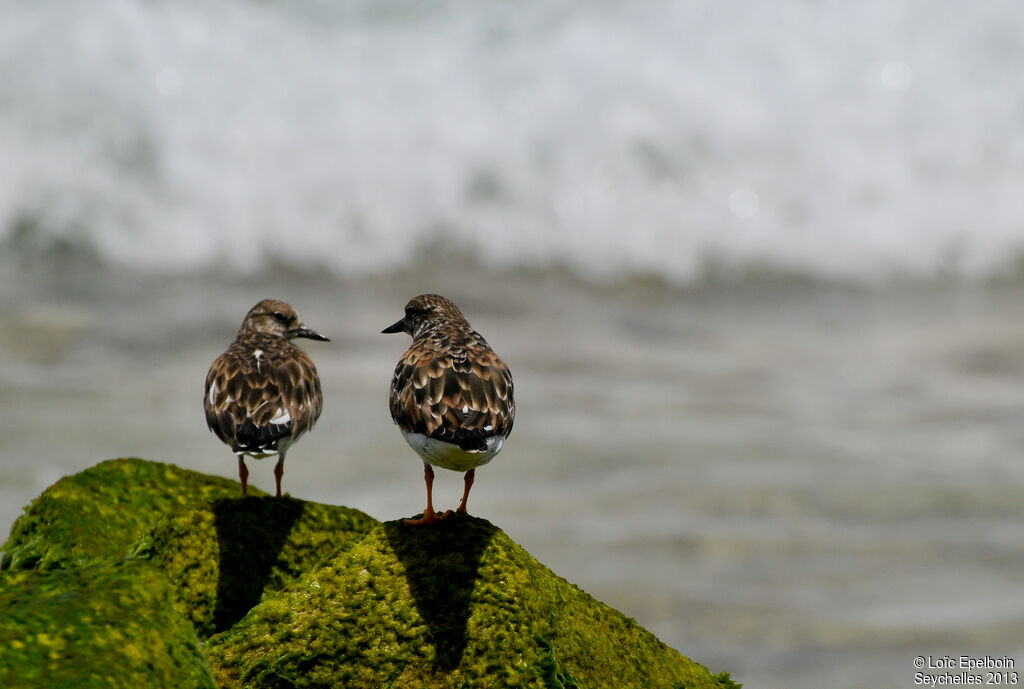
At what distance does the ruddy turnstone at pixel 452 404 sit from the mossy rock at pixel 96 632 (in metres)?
2.28

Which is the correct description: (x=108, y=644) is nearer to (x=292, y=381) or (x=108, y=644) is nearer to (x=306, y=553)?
(x=306, y=553)

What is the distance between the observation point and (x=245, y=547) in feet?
28.5

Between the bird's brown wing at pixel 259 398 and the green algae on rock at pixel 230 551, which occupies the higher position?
the bird's brown wing at pixel 259 398

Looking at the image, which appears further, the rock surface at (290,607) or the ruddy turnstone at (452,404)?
the ruddy turnstone at (452,404)

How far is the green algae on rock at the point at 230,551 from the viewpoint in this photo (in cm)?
837

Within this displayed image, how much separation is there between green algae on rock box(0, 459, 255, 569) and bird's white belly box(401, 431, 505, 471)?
9.84 ft


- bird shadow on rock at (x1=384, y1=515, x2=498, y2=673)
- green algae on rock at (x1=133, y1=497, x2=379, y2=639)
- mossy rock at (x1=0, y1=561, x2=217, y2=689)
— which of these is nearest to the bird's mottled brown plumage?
bird shadow on rock at (x1=384, y1=515, x2=498, y2=673)

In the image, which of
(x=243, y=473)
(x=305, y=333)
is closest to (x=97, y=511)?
(x=243, y=473)

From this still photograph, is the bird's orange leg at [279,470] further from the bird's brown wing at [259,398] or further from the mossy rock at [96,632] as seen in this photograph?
the mossy rock at [96,632]

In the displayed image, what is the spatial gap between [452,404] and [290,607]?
5.97ft

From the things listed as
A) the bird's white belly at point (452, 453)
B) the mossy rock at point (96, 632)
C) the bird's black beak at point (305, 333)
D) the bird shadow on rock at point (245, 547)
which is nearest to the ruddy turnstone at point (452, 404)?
the bird's white belly at point (452, 453)

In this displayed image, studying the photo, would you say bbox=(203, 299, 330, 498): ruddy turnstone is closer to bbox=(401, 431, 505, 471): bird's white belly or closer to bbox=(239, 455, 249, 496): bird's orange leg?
bbox=(239, 455, 249, 496): bird's orange leg

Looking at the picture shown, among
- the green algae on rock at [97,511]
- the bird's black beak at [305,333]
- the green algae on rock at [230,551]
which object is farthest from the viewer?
the bird's black beak at [305,333]

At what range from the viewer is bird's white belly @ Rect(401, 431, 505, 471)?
725 centimetres
